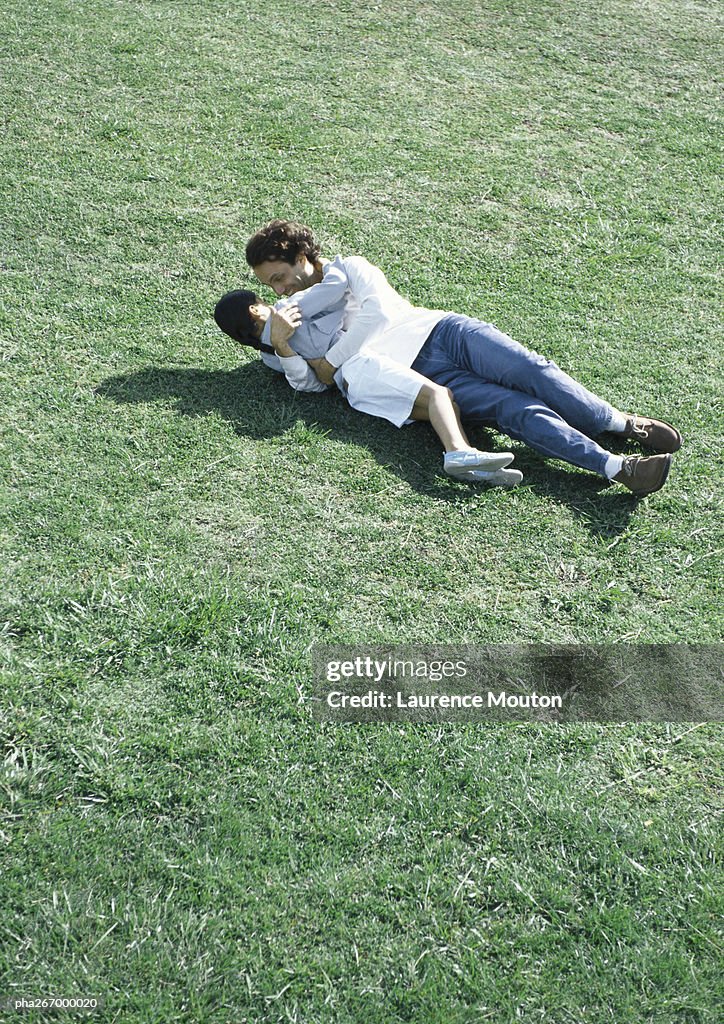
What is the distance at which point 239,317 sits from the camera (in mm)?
5426

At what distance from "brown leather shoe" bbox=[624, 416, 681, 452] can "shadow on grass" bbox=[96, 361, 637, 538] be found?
321 mm

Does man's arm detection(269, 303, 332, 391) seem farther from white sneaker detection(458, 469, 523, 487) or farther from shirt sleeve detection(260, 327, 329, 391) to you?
white sneaker detection(458, 469, 523, 487)

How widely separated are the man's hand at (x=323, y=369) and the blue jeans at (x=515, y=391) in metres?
0.45

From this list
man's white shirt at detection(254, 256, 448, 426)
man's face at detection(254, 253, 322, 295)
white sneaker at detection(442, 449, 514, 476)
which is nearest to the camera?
white sneaker at detection(442, 449, 514, 476)

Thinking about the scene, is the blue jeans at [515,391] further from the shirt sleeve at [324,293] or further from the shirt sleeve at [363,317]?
the shirt sleeve at [324,293]

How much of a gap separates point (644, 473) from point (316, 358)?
186cm

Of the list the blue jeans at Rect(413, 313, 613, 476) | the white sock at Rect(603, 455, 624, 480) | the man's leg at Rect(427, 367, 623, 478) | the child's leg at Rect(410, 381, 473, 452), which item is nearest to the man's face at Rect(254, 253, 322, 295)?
the blue jeans at Rect(413, 313, 613, 476)

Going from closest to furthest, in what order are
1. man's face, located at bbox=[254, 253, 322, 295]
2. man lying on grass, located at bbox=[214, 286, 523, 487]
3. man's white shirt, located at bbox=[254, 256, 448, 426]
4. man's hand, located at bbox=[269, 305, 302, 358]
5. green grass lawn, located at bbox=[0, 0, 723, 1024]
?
green grass lawn, located at bbox=[0, 0, 723, 1024], man lying on grass, located at bbox=[214, 286, 523, 487], man's white shirt, located at bbox=[254, 256, 448, 426], man's hand, located at bbox=[269, 305, 302, 358], man's face, located at bbox=[254, 253, 322, 295]

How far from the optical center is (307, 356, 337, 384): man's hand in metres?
5.36

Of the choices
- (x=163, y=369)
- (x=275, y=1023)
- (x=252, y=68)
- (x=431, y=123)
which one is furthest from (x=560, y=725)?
(x=252, y=68)

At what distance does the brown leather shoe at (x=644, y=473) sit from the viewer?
4.50m

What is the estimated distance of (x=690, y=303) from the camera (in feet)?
20.1

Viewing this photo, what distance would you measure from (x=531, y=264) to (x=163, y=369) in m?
2.48

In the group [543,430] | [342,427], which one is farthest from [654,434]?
[342,427]
